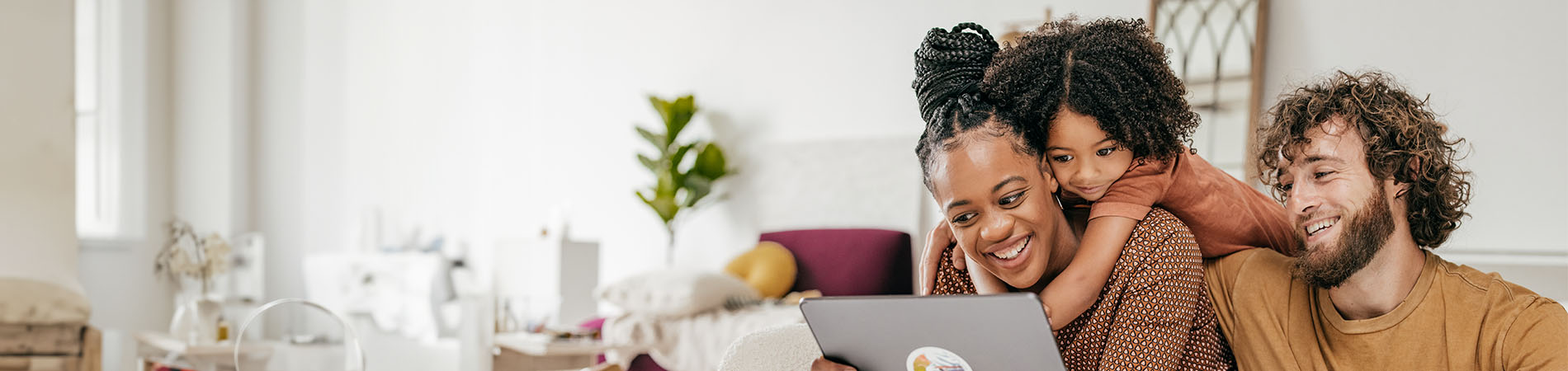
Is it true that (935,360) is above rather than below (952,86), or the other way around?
below

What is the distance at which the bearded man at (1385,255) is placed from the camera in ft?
4.38

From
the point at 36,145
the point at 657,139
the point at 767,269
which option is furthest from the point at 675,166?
the point at 36,145

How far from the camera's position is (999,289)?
141 cm

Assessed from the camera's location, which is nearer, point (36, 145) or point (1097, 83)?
point (1097, 83)

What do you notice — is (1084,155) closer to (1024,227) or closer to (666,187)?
(1024,227)

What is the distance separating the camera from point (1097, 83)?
4.07ft

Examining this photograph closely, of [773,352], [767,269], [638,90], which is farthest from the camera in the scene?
[638,90]

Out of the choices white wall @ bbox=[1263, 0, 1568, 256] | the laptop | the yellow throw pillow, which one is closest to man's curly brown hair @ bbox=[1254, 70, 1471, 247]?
the laptop

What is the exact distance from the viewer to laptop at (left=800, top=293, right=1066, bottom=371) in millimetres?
1095

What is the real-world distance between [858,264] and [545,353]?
1.27 m

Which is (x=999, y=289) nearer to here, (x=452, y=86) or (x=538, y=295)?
(x=538, y=295)

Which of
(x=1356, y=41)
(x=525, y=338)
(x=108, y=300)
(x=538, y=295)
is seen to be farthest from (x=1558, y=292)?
(x=108, y=300)

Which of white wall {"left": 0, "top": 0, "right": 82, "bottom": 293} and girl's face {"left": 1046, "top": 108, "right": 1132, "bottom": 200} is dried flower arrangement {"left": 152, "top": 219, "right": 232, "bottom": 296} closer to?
white wall {"left": 0, "top": 0, "right": 82, "bottom": 293}

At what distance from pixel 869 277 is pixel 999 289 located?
319cm
